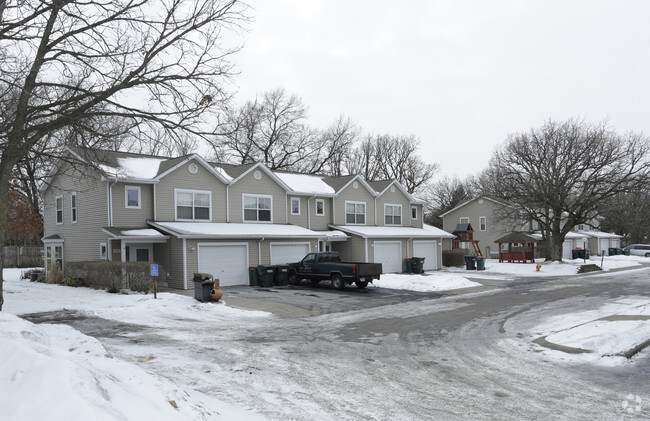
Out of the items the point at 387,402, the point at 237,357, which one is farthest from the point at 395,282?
the point at 387,402

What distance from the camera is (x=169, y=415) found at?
4.82m

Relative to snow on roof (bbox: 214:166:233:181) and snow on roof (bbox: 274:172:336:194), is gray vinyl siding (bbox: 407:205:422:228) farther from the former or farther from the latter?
snow on roof (bbox: 214:166:233:181)

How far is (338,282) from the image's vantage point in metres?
23.5

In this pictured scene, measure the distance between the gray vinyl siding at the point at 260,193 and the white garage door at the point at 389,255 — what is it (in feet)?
23.3

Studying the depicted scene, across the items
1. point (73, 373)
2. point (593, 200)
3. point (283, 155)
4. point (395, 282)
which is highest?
point (283, 155)

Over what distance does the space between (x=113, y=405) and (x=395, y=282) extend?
22081 millimetres

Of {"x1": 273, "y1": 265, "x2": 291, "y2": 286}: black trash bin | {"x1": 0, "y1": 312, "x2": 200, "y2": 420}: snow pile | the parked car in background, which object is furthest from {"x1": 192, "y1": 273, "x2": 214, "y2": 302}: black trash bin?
the parked car in background

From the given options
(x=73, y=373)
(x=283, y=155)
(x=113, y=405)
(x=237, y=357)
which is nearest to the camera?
(x=113, y=405)

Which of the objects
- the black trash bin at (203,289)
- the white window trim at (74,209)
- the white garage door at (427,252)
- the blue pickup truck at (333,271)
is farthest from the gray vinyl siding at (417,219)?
the black trash bin at (203,289)

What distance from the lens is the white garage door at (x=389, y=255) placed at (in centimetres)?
3366

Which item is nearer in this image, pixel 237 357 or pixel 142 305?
pixel 237 357

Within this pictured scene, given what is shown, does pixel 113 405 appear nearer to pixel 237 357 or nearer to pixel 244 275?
pixel 237 357

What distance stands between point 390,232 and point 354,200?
3.39m

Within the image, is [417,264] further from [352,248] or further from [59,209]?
[59,209]
